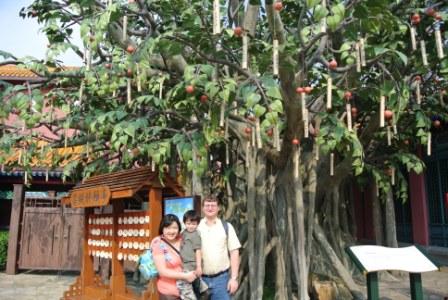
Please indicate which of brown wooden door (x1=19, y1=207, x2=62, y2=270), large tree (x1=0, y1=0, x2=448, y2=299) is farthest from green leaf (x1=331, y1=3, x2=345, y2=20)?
brown wooden door (x1=19, y1=207, x2=62, y2=270)

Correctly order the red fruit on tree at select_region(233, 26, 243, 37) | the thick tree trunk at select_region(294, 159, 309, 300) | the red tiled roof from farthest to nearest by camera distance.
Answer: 1. the red tiled roof
2. the thick tree trunk at select_region(294, 159, 309, 300)
3. the red fruit on tree at select_region(233, 26, 243, 37)

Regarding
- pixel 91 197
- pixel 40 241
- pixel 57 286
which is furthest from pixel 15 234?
pixel 91 197

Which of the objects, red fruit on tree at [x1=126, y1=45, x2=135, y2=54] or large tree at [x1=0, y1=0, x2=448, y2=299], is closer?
large tree at [x1=0, y1=0, x2=448, y2=299]

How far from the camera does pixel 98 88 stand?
510 centimetres

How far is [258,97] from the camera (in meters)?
3.33

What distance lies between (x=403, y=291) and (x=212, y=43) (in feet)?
15.7

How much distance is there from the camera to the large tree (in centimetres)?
357

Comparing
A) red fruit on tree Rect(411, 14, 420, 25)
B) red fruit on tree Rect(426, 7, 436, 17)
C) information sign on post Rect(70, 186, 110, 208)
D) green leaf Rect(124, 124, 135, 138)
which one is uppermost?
red fruit on tree Rect(426, 7, 436, 17)

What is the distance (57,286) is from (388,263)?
19.9 ft

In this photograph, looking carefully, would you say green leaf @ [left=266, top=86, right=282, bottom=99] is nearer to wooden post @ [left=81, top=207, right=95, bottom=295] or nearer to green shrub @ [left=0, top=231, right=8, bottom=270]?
wooden post @ [left=81, top=207, right=95, bottom=295]

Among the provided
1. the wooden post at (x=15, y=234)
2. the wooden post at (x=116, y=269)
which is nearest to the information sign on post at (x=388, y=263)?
the wooden post at (x=116, y=269)

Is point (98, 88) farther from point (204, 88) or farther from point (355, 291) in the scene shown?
point (355, 291)

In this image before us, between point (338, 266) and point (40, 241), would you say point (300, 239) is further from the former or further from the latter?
point (40, 241)

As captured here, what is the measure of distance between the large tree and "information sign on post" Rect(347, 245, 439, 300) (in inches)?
37.0
